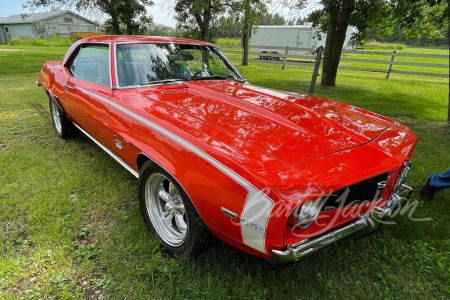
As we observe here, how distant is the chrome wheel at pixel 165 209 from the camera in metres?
2.20

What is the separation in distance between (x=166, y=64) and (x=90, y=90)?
2.74 feet

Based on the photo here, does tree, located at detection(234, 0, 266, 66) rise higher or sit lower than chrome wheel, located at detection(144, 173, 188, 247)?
higher

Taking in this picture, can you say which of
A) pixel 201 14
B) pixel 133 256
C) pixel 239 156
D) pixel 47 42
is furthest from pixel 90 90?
pixel 47 42

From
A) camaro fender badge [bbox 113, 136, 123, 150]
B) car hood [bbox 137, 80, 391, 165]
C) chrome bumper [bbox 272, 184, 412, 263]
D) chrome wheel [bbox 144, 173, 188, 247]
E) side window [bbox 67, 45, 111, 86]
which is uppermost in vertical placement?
side window [bbox 67, 45, 111, 86]

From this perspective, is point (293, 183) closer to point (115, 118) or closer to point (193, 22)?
point (115, 118)

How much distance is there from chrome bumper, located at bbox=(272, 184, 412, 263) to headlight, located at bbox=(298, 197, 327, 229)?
0.10 m

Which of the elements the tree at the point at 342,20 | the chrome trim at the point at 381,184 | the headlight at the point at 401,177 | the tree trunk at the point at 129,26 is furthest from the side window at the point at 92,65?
the tree trunk at the point at 129,26

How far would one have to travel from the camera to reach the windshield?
9.43 ft

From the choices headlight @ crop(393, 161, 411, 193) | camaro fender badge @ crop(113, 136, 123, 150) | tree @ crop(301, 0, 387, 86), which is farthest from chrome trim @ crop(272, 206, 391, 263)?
tree @ crop(301, 0, 387, 86)

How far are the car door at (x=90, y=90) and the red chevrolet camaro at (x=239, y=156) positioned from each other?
0.02m

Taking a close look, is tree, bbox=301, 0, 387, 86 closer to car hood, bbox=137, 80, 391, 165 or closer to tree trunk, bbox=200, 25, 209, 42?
tree trunk, bbox=200, 25, 209, 42

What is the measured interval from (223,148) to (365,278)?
1.42m

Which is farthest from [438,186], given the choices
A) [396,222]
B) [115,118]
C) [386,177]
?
[115,118]

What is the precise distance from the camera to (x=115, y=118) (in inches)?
99.0
